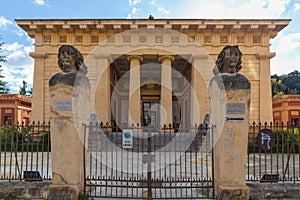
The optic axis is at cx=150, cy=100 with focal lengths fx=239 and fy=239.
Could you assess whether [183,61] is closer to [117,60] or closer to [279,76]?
[117,60]

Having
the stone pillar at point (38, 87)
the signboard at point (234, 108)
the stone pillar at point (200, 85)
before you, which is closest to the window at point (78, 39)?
the stone pillar at point (38, 87)

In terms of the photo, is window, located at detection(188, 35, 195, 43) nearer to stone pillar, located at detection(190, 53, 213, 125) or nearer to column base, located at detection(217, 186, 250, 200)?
stone pillar, located at detection(190, 53, 213, 125)

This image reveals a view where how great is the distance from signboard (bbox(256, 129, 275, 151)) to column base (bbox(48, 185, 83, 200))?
4158mm

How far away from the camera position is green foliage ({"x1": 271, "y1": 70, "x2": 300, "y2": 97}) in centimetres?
3947

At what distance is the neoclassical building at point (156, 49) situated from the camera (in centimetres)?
1525

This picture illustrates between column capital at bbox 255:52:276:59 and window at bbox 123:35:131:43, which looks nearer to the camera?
column capital at bbox 255:52:276:59

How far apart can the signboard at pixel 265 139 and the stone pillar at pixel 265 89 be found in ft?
36.5

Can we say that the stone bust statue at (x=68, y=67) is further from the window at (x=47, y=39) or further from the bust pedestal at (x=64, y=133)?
the window at (x=47, y=39)

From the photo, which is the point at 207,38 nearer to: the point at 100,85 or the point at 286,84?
the point at 100,85

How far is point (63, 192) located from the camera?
487 cm

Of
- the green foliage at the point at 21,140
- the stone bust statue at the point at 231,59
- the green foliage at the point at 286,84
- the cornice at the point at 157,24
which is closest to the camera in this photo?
the stone bust statue at the point at 231,59

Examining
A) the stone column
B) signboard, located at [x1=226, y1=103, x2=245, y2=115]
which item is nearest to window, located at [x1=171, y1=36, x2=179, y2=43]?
the stone column

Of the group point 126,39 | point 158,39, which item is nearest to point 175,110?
point 158,39

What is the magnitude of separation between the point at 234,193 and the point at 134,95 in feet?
35.9
